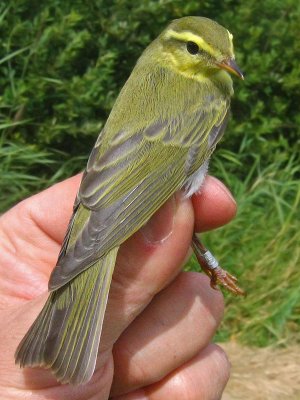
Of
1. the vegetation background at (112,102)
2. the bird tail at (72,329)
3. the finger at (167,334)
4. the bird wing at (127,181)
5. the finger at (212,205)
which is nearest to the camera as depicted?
the bird tail at (72,329)

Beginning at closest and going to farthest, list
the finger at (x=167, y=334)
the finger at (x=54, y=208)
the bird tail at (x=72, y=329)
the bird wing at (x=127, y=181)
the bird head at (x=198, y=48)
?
the bird tail at (x=72, y=329) < the bird wing at (x=127, y=181) < the finger at (x=167, y=334) < the finger at (x=54, y=208) < the bird head at (x=198, y=48)

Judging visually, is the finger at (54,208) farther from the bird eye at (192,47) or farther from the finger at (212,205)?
the bird eye at (192,47)

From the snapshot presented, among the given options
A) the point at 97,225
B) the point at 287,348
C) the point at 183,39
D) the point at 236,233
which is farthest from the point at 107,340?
the point at 236,233

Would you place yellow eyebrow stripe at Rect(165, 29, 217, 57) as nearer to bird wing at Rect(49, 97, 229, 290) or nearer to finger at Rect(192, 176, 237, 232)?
bird wing at Rect(49, 97, 229, 290)

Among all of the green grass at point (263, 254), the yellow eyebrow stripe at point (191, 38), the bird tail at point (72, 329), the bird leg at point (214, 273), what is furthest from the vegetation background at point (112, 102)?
the bird tail at point (72, 329)

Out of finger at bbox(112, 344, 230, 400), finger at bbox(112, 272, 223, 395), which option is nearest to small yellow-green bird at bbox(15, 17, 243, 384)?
finger at bbox(112, 272, 223, 395)

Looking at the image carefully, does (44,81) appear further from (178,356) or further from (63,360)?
(63,360)
